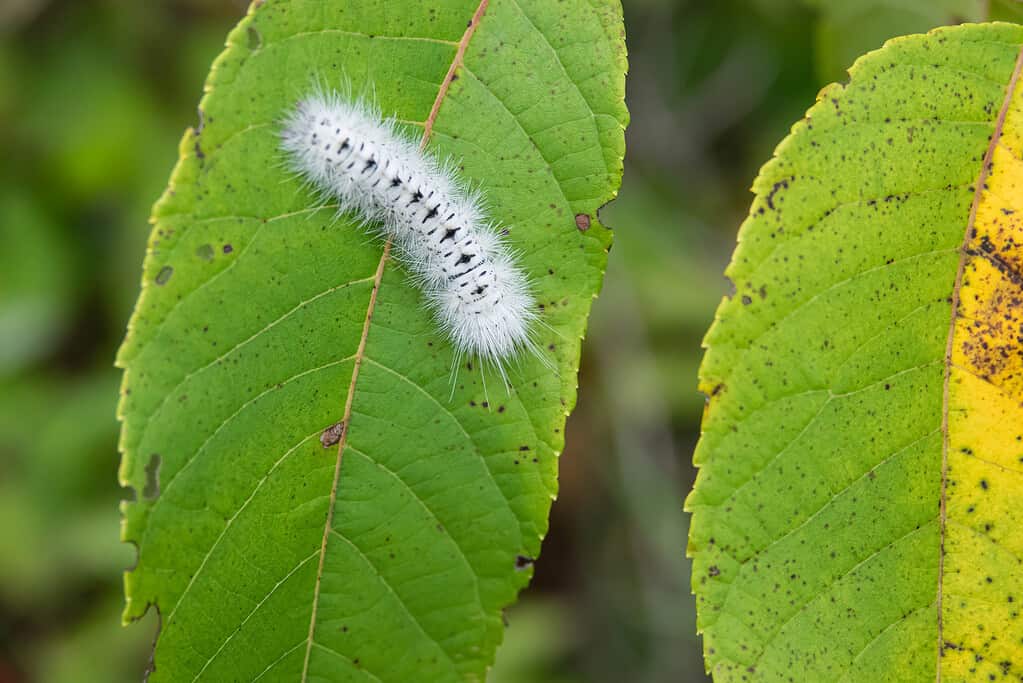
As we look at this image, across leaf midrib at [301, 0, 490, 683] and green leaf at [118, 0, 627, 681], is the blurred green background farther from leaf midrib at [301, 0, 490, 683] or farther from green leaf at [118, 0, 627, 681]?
leaf midrib at [301, 0, 490, 683]

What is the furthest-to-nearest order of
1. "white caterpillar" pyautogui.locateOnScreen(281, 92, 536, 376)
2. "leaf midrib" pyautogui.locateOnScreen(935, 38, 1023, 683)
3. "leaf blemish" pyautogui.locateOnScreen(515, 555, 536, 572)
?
1. "white caterpillar" pyautogui.locateOnScreen(281, 92, 536, 376)
2. "leaf blemish" pyautogui.locateOnScreen(515, 555, 536, 572)
3. "leaf midrib" pyautogui.locateOnScreen(935, 38, 1023, 683)

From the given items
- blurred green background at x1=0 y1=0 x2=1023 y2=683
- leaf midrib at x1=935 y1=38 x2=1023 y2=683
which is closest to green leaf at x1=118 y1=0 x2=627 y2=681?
leaf midrib at x1=935 y1=38 x2=1023 y2=683

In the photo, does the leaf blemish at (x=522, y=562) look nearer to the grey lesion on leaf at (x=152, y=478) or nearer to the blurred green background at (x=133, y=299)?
the grey lesion on leaf at (x=152, y=478)

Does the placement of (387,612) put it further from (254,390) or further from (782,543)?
(782,543)

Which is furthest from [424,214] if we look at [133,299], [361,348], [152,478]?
[133,299]

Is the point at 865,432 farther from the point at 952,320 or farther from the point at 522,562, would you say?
the point at 522,562

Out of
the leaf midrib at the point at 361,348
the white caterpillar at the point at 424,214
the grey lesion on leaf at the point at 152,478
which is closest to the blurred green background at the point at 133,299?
the white caterpillar at the point at 424,214
